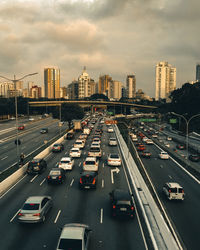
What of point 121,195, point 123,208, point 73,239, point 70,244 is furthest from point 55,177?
point 70,244

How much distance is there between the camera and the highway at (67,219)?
535 inches

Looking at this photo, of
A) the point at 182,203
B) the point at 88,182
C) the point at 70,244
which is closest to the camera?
the point at 70,244

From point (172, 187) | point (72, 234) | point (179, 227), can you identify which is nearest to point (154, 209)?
point (179, 227)

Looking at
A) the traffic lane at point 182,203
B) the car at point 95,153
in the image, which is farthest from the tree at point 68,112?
the traffic lane at point 182,203

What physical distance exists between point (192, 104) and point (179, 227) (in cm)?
9198

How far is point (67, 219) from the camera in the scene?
658 inches

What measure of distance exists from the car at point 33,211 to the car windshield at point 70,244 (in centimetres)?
479

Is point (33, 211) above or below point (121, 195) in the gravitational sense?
below

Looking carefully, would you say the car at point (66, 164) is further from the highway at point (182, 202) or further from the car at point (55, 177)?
the highway at point (182, 202)

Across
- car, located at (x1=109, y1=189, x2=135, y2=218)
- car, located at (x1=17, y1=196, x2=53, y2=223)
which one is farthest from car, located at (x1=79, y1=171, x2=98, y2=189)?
car, located at (x1=17, y1=196, x2=53, y2=223)

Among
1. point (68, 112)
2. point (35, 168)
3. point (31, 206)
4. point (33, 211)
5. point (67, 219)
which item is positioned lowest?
point (67, 219)

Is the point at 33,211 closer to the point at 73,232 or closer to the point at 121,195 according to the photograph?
the point at 73,232

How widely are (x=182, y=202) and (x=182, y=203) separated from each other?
30 centimetres

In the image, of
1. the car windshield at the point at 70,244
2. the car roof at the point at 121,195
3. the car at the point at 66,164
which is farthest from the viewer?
the car at the point at 66,164
